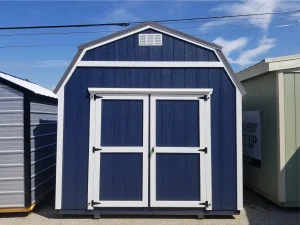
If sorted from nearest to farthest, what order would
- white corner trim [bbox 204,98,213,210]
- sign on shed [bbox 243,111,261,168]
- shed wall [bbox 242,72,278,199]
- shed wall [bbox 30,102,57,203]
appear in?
white corner trim [bbox 204,98,213,210] → shed wall [bbox 30,102,57,203] → shed wall [bbox 242,72,278,199] → sign on shed [bbox 243,111,261,168]

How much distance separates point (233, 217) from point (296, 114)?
1.93 meters

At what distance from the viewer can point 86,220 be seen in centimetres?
461

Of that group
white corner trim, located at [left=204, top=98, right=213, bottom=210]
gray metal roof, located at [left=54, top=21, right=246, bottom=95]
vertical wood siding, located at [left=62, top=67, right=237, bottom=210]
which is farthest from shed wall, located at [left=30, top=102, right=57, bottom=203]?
white corner trim, located at [left=204, top=98, right=213, bottom=210]

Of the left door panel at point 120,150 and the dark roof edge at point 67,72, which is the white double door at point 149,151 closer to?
the left door panel at point 120,150

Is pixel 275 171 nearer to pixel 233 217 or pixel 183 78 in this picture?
pixel 233 217

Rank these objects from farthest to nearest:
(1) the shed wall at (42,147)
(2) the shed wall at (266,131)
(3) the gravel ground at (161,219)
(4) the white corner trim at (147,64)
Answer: (2) the shed wall at (266,131) < (1) the shed wall at (42,147) < (4) the white corner trim at (147,64) < (3) the gravel ground at (161,219)

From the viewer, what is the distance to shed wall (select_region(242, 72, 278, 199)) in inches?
209

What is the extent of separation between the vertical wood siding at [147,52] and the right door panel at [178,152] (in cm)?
62

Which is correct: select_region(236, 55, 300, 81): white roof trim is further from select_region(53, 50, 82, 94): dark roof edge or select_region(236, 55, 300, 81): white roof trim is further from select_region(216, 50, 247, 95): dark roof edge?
select_region(53, 50, 82, 94): dark roof edge

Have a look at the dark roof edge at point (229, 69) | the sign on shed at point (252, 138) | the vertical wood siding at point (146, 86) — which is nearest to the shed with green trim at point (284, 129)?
the sign on shed at point (252, 138)

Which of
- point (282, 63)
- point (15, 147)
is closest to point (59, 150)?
point (15, 147)

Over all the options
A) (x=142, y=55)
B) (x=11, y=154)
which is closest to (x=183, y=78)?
(x=142, y=55)

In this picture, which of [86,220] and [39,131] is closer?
[86,220]

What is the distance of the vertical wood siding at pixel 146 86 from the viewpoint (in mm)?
4668
